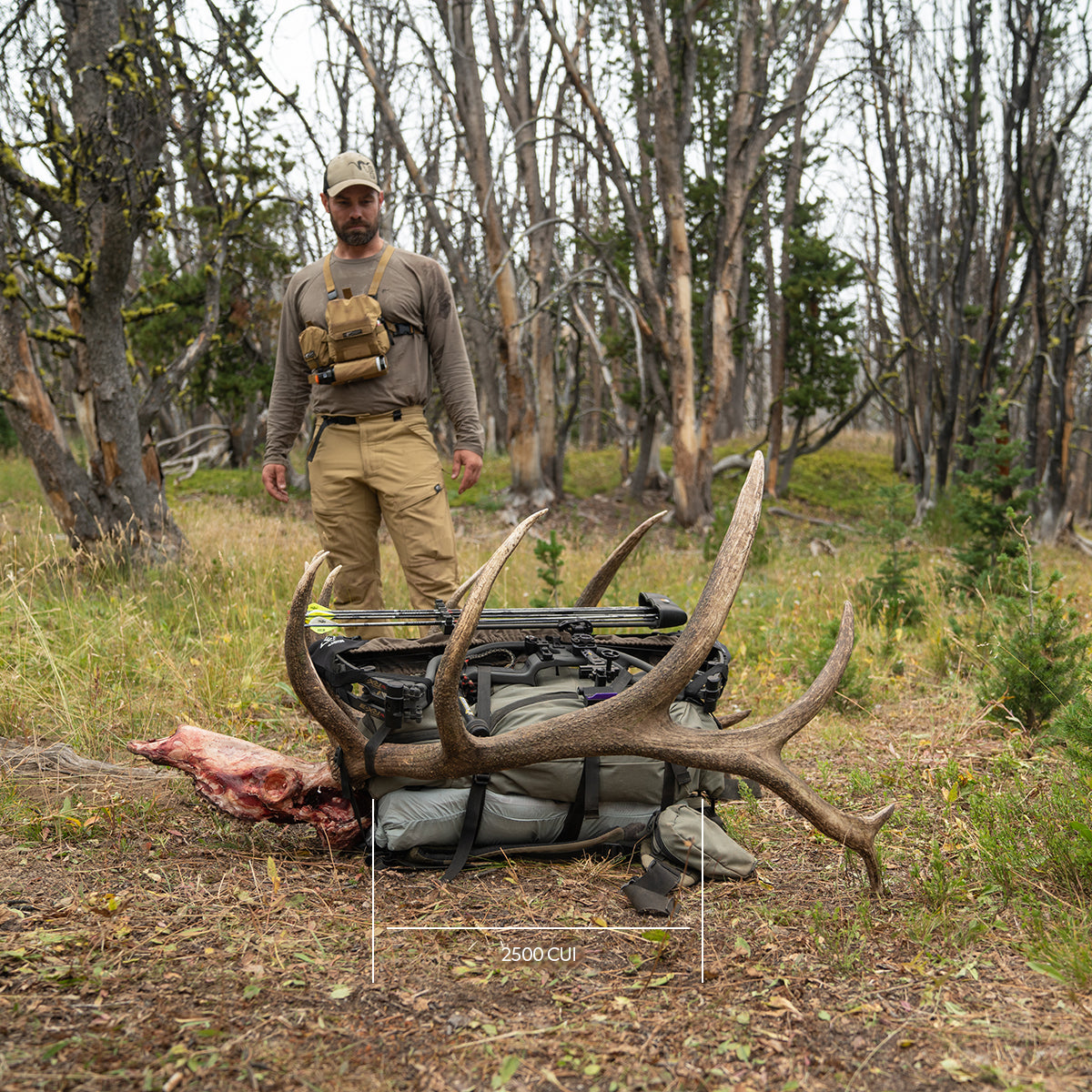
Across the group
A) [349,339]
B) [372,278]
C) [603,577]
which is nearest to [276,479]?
[349,339]

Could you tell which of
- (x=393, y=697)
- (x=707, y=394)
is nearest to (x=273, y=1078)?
(x=393, y=697)

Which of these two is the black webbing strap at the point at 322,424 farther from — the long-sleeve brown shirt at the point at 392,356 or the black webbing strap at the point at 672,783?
the black webbing strap at the point at 672,783

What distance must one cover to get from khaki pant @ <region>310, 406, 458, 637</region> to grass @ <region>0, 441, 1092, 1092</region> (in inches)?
36.3

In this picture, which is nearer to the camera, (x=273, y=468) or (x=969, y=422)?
(x=273, y=468)

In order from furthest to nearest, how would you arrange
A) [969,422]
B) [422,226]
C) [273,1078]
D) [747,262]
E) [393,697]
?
[422,226] → [747,262] → [969,422] → [393,697] → [273,1078]

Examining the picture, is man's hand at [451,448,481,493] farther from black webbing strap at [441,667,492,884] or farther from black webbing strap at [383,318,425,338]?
black webbing strap at [441,667,492,884]

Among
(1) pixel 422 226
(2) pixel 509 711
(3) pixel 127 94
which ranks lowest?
(2) pixel 509 711

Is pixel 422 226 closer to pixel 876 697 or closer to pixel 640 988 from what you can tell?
pixel 876 697

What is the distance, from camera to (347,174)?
4.42 meters

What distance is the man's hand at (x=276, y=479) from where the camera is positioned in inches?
193

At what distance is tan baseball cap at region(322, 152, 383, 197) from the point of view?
4414 mm

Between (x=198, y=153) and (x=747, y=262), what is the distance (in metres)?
11.0

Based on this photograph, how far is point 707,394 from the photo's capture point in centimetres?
1173

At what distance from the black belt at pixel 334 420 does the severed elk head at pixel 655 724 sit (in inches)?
83.8
